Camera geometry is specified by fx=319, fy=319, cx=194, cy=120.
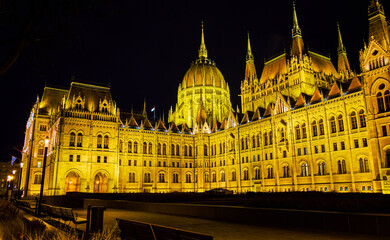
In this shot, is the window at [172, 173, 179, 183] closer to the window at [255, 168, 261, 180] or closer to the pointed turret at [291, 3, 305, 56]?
the window at [255, 168, 261, 180]

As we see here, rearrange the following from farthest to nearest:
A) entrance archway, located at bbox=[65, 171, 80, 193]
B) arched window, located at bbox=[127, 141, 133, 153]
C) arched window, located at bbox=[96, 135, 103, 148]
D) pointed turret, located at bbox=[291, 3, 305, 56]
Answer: pointed turret, located at bbox=[291, 3, 305, 56]
arched window, located at bbox=[127, 141, 133, 153]
arched window, located at bbox=[96, 135, 103, 148]
entrance archway, located at bbox=[65, 171, 80, 193]

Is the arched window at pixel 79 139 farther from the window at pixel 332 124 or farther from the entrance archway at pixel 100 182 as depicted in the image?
the window at pixel 332 124

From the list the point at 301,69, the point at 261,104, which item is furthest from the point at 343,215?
the point at 261,104

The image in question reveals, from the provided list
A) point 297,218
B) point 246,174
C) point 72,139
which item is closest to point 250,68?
point 246,174

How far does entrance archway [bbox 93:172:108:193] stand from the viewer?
6444 cm

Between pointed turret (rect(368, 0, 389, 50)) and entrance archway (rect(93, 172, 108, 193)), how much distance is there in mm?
53275

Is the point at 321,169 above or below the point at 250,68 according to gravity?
below

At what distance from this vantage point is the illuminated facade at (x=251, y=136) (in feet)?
147

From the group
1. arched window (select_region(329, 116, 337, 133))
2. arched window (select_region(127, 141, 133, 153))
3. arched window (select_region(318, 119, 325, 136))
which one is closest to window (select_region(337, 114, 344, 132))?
arched window (select_region(329, 116, 337, 133))

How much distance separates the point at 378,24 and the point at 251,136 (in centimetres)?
2996

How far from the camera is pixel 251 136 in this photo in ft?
214

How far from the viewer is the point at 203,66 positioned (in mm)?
96938

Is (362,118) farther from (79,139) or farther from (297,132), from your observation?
(79,139)

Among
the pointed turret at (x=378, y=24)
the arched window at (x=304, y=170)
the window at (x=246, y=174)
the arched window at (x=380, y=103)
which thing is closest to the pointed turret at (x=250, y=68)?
the window at (x=246, y=174)
